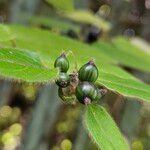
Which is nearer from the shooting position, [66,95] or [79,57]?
[66,95]

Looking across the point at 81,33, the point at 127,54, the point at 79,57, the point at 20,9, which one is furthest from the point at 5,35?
the point at 81,33

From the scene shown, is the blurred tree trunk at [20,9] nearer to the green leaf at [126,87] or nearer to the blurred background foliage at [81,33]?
the blurred background foliage at [81,33]

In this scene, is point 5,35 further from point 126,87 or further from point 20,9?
point 20,9

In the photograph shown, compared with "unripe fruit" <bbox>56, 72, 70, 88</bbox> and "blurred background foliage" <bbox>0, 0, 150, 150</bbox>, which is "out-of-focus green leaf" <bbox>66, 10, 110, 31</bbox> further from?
"unripe fruit" <bbox>56, 72, 70, 88</bbox>

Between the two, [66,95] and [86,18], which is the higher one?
[66,95]

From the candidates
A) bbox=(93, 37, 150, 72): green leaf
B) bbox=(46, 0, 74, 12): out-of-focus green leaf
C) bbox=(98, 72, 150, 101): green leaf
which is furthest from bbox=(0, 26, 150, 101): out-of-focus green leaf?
bbox=(46, 0, 74, 12): out-of-focus green leaf

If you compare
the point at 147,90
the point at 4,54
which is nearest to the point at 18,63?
the point at 4,54

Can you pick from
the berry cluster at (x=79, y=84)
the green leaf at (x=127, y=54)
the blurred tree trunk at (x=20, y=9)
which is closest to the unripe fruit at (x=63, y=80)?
the berry cluster at (x=79, y=84)
